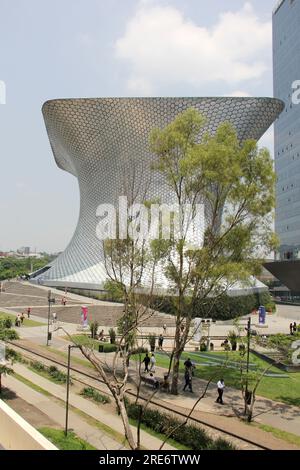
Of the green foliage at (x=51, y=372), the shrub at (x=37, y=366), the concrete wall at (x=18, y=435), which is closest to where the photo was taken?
the concrete wall at (x=18, y=435)

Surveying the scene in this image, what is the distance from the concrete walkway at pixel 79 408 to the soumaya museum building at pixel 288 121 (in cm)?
7038

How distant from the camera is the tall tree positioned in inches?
674

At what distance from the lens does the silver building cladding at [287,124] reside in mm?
85688

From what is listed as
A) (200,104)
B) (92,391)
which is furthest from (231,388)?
(200,104)

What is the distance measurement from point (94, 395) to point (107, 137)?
41355 mm

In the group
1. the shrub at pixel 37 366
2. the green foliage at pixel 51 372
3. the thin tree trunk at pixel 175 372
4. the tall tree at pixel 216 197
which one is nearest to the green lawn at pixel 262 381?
A: the thin tree trunk at pixel 175 372

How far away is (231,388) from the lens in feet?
62.8

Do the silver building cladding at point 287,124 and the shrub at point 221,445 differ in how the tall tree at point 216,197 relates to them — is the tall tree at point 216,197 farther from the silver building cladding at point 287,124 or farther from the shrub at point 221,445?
the silver building cladding at point 287,124

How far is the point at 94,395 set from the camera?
1650 cm

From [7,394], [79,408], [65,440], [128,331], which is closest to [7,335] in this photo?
[7,394]

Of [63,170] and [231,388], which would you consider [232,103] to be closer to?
[63,170]
